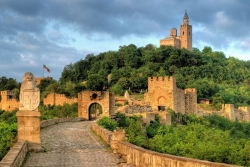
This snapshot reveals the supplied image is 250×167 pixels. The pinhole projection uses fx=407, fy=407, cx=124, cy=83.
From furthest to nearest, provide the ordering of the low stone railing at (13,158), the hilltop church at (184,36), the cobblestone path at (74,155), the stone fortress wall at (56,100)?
the hilltop church at (184,36) < the stone fortress wall at (56,100) < the cobblestone path at (74,155) < the low stone railing at (13,158)

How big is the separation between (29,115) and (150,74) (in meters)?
50.3

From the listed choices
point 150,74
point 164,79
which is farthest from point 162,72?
point 164,79

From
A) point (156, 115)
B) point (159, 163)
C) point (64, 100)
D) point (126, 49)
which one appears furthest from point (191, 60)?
point (159, 163)

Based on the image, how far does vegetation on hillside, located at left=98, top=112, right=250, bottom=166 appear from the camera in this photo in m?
11.8

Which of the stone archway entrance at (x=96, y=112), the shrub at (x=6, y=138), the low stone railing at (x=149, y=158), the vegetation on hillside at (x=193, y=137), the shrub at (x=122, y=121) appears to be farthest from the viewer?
the stone archway entrance at (x=96, y=112)

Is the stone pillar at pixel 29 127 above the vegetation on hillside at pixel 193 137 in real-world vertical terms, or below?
above

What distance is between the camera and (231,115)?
5016 cm

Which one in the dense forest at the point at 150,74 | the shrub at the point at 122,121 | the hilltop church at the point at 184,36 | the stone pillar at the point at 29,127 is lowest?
the shrub at the point at 122,121

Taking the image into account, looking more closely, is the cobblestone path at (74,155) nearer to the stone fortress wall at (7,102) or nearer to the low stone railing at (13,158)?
the low stone railing at (13,158)

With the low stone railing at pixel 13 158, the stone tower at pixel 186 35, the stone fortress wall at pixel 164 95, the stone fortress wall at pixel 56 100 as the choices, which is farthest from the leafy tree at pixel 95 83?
the low stone railing at pixel 13 158

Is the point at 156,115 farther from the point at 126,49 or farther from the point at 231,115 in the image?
the point at 126,49

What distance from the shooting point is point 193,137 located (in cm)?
2103

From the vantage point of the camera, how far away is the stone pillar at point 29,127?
11516 mm

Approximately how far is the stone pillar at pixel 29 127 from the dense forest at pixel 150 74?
4320cm
